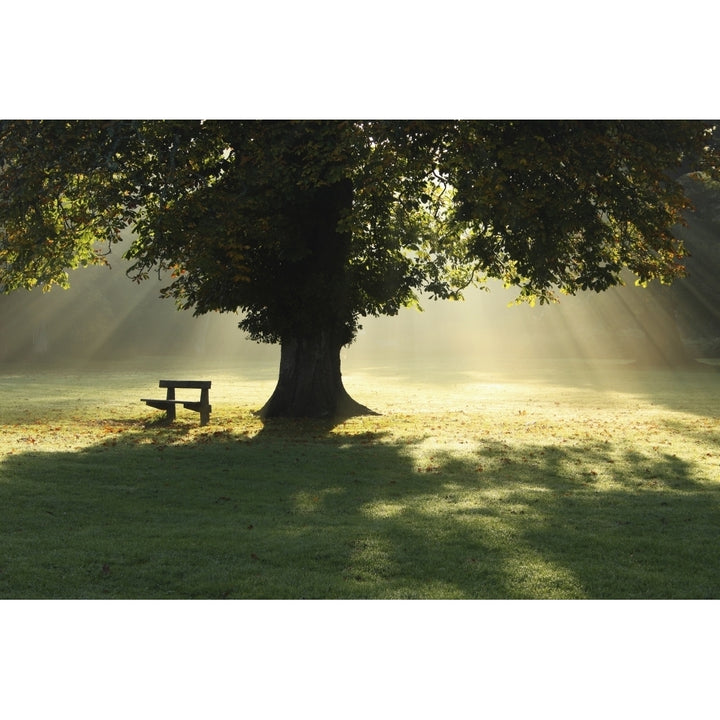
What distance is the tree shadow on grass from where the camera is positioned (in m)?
7.45

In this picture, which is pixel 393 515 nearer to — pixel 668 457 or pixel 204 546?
pixel 204 546

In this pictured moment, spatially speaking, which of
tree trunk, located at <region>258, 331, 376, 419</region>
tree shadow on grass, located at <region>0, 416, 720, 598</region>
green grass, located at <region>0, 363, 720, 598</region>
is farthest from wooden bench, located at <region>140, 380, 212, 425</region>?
tree shadow on grass, located at <region>0, 416, 720, 598</region>

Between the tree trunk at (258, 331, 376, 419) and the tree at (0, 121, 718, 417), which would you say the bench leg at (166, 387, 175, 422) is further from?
the tree at (0, 121, 718, 417)

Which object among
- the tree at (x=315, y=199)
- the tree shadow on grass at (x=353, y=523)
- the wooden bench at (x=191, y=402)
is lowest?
the tree shadow on grass at (x=353, y=523)

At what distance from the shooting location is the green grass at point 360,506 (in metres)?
7.54

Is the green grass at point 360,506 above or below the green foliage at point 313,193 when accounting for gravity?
below

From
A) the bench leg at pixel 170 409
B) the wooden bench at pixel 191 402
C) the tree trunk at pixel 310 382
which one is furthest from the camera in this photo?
the tree trunk at pixel 310 382

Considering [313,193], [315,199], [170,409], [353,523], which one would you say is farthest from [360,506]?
[170,409]

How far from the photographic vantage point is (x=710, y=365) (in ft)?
155

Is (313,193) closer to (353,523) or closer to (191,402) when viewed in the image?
(191,402)

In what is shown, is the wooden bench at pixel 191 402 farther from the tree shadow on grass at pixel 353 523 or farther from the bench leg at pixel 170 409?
the tree shadow on grass at pixel 353 523

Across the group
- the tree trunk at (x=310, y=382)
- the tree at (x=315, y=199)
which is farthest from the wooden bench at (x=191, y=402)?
the tree at (x=315, y=199)

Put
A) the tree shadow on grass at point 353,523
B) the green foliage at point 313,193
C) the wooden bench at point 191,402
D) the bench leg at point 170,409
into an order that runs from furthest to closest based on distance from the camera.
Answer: the bench leg at point 170,409 < the wooden bench at point 191,402 < the green foliage at point 313,193 < the tree shadow on grass at point 353,523

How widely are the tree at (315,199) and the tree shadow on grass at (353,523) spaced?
14.3 ft
